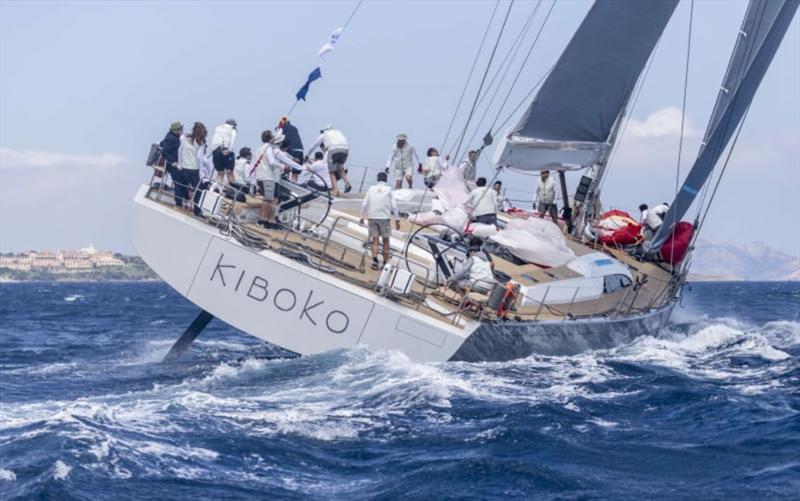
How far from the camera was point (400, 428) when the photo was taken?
1162 centimetres

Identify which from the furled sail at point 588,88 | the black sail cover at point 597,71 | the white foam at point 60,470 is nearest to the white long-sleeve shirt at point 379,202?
the furled sail at point 588,88

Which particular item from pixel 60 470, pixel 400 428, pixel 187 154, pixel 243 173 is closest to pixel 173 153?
pixel 187 154

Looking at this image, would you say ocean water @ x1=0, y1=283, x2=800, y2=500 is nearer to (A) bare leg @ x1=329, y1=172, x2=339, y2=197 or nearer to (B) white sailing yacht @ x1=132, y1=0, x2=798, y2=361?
(B) white sailing yacht @ x1=132, y1=0, x2=798, y2=361

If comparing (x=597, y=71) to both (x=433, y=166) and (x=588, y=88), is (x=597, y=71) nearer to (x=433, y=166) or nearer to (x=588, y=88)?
(x=588, y=88)

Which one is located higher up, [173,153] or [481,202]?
[481,202]

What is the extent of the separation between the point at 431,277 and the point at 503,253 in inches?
73.1

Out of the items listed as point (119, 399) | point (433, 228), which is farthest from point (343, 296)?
point (433, 228)

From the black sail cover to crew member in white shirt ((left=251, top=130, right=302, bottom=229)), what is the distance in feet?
11.4

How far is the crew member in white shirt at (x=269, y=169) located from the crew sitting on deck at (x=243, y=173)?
52 centimetres

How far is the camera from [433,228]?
61.5 ft

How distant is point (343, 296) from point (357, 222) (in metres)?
3.86

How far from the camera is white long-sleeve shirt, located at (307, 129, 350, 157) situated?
20047 mm

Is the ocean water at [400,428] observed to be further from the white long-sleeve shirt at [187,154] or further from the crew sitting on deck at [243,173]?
the crew sitting on deck at [243,173]

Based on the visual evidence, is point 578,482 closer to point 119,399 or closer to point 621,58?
point 119,399
